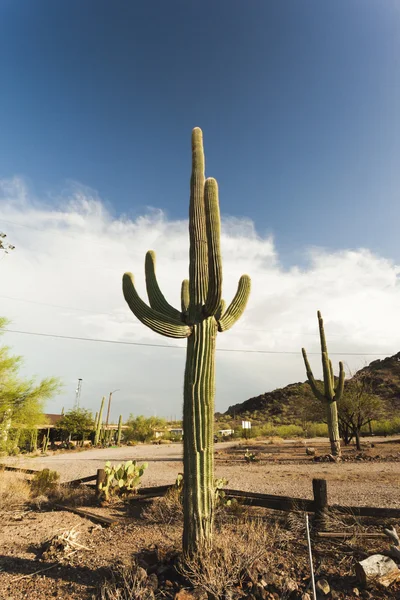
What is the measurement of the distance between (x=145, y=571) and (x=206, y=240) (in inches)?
179

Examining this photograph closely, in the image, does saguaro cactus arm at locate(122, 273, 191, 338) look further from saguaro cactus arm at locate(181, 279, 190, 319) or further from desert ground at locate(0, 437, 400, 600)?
desert ground at locate(0, 437, 400, 600)

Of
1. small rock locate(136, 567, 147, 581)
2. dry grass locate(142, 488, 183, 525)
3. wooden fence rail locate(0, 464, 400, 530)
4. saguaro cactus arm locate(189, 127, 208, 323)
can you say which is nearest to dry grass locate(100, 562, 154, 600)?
small rock locate(136, 567, 147, 581)

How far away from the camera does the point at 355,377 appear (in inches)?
969

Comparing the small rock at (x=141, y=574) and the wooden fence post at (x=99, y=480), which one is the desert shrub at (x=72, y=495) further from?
the small rock at (x=141, y=574)

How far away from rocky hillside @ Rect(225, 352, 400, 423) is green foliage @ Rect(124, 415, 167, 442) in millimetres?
15851

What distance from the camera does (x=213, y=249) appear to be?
208 inches

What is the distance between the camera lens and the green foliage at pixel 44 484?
8906mm

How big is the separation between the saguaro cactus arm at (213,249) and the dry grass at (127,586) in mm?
3270

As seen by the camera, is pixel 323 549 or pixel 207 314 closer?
pixel 323 549

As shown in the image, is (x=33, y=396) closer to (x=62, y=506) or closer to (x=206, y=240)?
(x=62, y=506)

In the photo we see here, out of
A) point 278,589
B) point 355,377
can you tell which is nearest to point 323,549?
point 278,589

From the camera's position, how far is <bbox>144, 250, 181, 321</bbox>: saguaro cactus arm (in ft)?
18.6

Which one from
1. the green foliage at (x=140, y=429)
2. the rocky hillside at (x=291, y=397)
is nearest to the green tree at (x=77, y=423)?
the green foliage at (x=140, y=429)

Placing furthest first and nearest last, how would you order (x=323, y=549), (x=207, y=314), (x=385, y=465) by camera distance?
(x=385, y=465), (x=207, y=314), (x=323, y=549)
